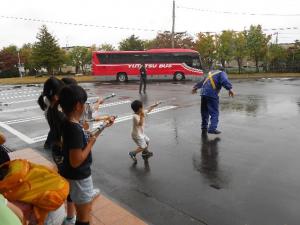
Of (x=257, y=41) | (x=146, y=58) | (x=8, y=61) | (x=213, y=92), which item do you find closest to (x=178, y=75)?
(x=146, y=58)

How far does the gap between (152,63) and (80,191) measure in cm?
2482

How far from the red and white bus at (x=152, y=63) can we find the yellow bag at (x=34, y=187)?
25.1m

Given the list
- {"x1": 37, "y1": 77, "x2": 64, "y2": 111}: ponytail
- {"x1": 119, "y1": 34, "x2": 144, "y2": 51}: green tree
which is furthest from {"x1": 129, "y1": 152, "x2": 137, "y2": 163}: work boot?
{"x1": 119, "y1": 34, "x2": 144, "y2": 51}: green tree

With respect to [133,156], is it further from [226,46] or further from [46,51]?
[46,51]

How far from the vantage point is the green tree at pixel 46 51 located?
40.2 m

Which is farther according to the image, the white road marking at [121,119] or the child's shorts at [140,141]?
the white road marking at [121,119]

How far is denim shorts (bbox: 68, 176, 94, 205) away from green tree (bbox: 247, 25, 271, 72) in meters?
37.5

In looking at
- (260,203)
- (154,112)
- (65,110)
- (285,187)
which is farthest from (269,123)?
(65,110)

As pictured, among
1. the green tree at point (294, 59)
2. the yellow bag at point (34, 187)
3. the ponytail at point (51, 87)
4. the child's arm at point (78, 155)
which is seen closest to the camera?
the yellow bag at point (34, 187)

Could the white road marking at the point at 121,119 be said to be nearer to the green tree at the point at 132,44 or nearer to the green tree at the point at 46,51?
the green tree at the point at 46,51

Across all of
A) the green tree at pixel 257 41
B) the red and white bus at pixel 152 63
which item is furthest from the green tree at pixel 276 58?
the red and white bus at pixel 152 63

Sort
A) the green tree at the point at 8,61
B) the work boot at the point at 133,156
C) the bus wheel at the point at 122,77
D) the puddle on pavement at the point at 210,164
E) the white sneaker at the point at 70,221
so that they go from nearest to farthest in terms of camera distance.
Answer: the white sneaker at the point at 70,221 < the puddle on pavement at the point at 210,164 < the work boot at the point at 133,156 < the bus wheel at the point at 122,77 < the green tree at the point at 8,61

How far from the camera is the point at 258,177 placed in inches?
196

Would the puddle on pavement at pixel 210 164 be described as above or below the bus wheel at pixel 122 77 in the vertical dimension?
below
